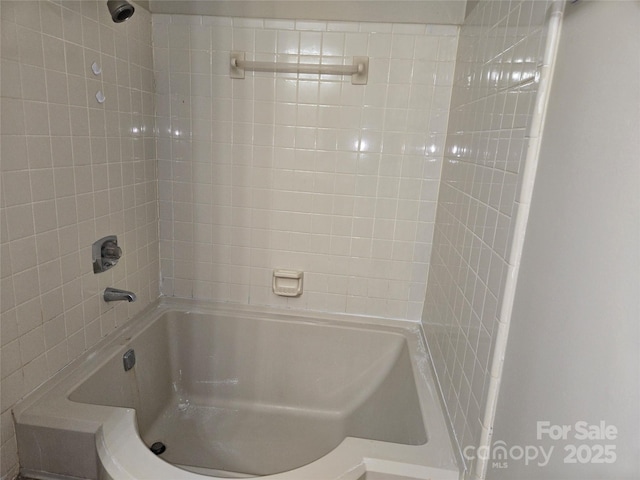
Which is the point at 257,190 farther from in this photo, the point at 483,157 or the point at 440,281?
the point at 483,157

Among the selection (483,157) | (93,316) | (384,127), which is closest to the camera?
(483,157)

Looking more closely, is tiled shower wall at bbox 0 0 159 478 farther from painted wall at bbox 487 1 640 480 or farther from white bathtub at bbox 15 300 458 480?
painted wall at bbox 487 1 640 480

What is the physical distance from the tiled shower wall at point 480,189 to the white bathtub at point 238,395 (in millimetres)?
177

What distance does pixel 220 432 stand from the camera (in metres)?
1.54

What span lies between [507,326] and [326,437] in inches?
40.8

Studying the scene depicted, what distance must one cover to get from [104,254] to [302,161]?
76 cm

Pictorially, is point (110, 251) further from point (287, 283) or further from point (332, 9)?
point (332, 9)

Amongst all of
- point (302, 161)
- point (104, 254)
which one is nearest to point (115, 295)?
point (104, 254)

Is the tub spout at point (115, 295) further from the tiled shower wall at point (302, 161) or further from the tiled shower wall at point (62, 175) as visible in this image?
the tiled shower wall at point (302, 161)

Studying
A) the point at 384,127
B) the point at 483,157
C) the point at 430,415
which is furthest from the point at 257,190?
the point at 430,415

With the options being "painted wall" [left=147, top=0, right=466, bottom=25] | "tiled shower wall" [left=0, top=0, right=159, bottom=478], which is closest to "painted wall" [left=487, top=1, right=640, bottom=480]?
"painted wall" [left=147, top=0, right=466, bottom=25]

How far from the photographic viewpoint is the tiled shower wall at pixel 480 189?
30.4 inches

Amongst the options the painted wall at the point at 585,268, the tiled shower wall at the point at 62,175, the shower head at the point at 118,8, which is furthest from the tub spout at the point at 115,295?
the painted wall at the point at 585,268

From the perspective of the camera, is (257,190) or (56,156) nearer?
(56,156)
